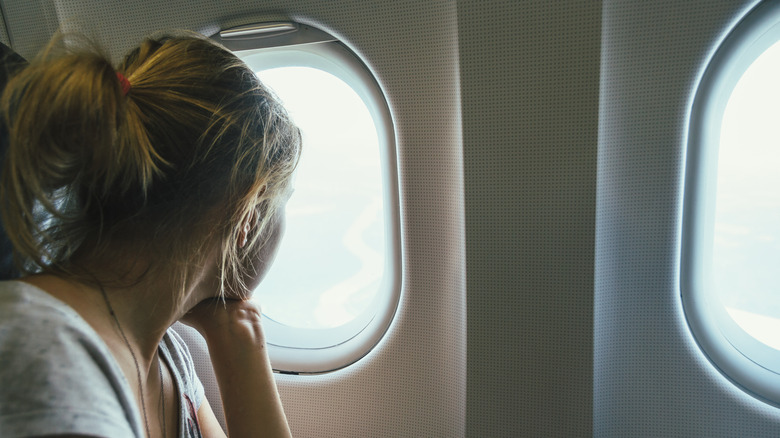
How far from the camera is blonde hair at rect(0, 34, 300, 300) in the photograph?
0.84 meters

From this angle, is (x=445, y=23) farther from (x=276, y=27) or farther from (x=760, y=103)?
(x=760, y=103)

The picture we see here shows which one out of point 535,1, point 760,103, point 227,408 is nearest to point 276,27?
point 535,1

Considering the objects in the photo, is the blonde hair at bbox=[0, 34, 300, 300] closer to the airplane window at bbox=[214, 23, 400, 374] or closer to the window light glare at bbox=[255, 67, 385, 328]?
the airplane window at bbox=[214, 23, 400, 374]

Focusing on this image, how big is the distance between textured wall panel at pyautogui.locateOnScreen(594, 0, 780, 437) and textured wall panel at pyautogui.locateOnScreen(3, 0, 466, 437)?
1.63 feet

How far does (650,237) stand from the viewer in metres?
1.68

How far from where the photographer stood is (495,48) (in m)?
1.57

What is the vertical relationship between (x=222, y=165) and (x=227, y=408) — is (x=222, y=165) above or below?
above

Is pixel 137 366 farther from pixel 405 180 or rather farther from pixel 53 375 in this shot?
pixel 405 180

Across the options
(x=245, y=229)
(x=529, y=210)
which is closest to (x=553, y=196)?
(x=529, y=210)

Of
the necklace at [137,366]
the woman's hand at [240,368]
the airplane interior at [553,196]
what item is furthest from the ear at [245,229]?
the airplane interior at [553,196]

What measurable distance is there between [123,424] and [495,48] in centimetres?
138

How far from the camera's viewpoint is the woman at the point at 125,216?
77 cm

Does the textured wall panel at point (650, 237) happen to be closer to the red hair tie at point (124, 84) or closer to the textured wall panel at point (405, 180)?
the textured wall panel at point (405, 180)

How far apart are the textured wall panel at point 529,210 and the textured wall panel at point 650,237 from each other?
0.10m
